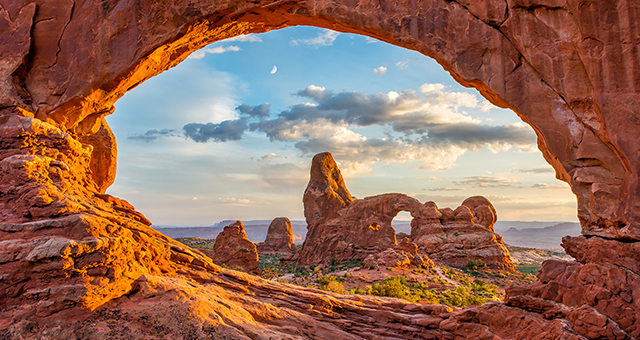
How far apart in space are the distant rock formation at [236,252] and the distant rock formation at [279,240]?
33311 mm

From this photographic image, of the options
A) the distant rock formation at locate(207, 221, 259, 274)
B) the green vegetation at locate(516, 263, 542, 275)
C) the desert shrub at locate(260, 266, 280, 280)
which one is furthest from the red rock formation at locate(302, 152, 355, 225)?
the green vegetation at locate(516, 263, 542, 275)

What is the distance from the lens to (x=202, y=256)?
397 inches

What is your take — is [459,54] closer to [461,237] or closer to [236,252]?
[236,252]

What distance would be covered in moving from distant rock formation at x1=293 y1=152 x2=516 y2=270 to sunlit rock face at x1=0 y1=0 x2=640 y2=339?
28812mm

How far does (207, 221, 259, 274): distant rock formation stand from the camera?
88.3 ft

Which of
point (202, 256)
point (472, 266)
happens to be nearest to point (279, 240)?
point (472, 266)

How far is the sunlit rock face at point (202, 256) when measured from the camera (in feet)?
21.1

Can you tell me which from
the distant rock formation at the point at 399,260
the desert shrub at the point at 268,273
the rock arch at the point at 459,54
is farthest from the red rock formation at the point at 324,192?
the rock arch at the point at 459,54

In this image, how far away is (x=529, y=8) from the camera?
7.77 meters

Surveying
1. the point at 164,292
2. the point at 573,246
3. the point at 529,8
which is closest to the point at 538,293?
the point at 573,246

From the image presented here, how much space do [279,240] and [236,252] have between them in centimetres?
3691

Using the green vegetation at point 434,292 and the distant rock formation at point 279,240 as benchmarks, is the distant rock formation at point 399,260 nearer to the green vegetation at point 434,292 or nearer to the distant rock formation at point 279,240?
the green vegetation at point 434,292

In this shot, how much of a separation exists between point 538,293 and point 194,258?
353 inches

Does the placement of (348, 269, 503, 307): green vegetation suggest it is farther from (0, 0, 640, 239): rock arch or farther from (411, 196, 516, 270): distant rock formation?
(0, 0, 640, 239): rock arch
